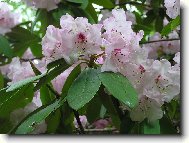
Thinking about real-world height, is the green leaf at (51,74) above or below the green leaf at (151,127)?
above

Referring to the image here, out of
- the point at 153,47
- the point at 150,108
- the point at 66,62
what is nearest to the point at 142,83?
the point at 150,108

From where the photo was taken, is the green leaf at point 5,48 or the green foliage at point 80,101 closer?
the green foliage at point 80,101

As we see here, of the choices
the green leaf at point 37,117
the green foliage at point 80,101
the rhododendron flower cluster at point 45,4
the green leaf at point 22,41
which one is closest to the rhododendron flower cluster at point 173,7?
the green foliage at point 80,101

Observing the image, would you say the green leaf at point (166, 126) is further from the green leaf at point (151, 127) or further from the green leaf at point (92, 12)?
the green leaf at point (92, 12)

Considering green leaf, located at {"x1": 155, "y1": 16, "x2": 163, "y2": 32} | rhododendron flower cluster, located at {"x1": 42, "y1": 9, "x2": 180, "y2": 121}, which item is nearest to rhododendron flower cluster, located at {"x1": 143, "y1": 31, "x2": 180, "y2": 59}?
green leaf, located at {"x1": 155, "y1": 16, "x2": 163, "y2": 32}

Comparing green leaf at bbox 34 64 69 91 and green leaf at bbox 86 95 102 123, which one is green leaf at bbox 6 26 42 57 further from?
green leaf at bbox 34 64 69 91

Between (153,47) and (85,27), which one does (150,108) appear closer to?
(85,27)
